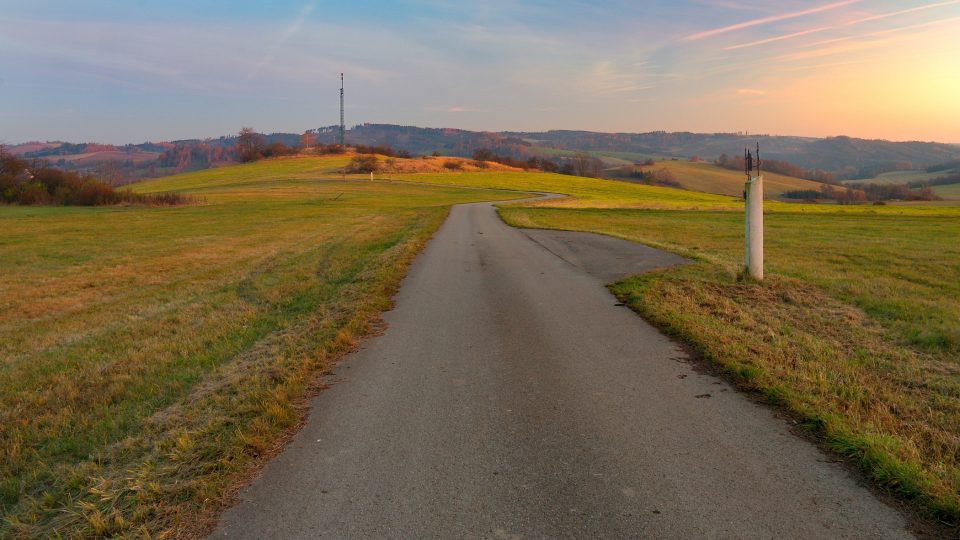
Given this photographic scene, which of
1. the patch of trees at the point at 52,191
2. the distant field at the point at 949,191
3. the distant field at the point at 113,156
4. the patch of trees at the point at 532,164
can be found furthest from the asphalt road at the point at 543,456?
the distant field at the point at 113,156

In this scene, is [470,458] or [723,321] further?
[723,321]

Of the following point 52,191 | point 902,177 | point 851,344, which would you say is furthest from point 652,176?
point 851,344

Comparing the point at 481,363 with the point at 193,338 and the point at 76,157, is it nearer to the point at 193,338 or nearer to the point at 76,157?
the point at 193,338

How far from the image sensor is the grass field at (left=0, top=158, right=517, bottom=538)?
160 inches

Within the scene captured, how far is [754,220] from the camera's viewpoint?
37.7 feet

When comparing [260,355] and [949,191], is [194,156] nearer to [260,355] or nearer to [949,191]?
[260,355]

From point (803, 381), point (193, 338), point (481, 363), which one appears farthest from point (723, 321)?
point (193, 338)

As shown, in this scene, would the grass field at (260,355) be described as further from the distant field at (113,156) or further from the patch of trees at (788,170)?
the distant field at (113,156)

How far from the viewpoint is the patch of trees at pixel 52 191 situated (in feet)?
173

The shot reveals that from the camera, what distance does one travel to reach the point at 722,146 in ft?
633

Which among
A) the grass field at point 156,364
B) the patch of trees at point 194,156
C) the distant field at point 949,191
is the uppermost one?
the patch of trees at point 194,156

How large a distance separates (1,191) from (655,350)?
6652cm

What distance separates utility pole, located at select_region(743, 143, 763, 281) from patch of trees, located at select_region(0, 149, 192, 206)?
2081 inches

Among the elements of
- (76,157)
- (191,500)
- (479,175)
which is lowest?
(191,500)
